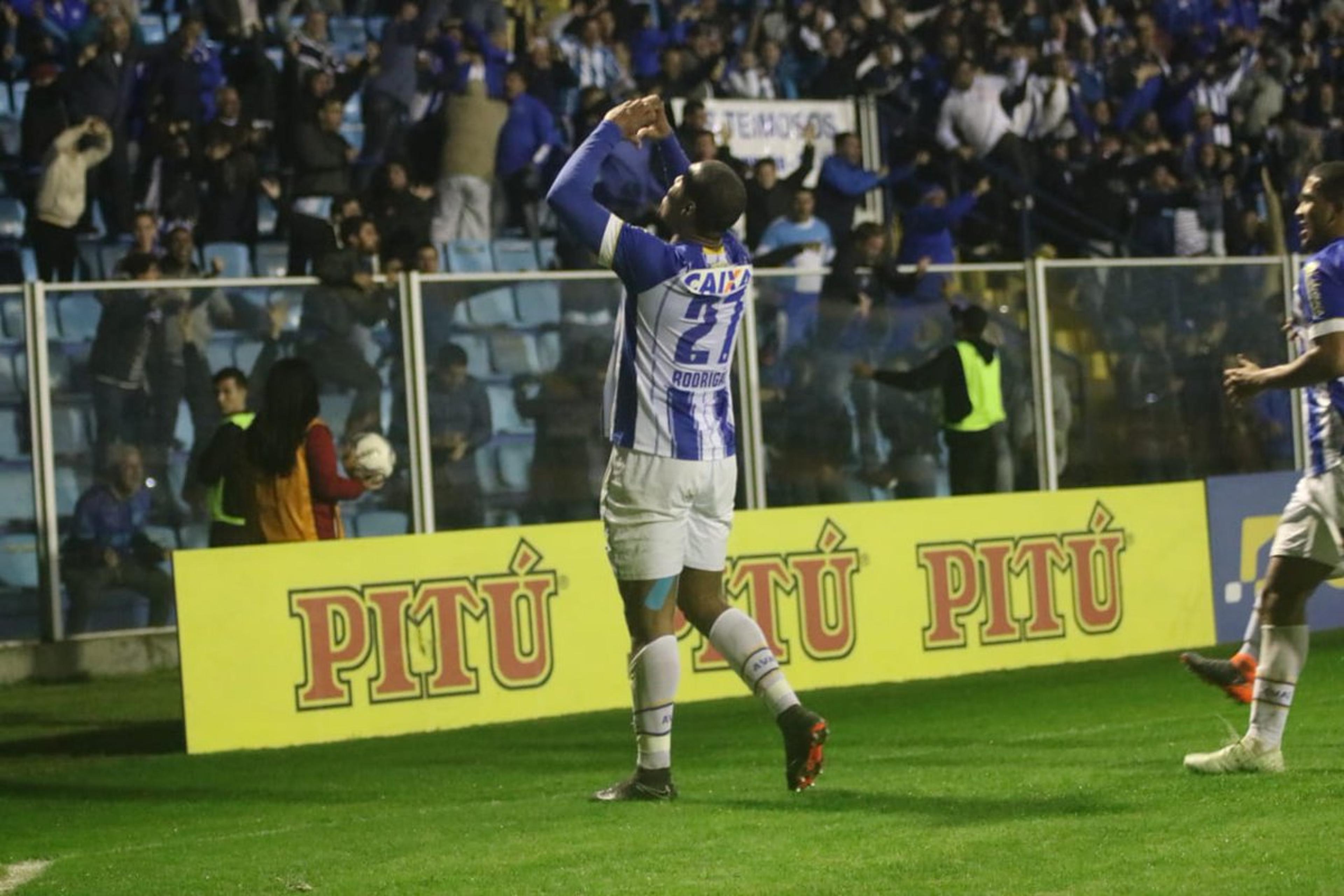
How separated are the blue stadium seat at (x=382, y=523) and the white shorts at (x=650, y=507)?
21.0 feet

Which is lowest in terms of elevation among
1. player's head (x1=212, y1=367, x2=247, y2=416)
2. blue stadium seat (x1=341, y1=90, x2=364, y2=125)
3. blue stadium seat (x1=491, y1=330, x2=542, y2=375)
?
player's head (x1=212, y1=367, x2=247, y2=416)

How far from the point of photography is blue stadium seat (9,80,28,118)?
18047 mm

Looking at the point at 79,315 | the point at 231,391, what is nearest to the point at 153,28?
the point at 79,315

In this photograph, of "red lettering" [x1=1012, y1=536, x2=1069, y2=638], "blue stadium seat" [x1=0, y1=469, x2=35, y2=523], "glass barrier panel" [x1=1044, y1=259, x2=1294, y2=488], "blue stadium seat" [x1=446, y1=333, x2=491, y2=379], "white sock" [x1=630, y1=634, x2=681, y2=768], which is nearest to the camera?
"white sock" [x1=630, y1=634, x2=681, y2=768]

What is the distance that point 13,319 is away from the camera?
13609 mm

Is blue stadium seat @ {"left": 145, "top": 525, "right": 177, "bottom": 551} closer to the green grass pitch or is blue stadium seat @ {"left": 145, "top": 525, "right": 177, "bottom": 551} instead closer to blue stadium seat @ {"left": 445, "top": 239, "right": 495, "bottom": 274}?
the green grass pitch

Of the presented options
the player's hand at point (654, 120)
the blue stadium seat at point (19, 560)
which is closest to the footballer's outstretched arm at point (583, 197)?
the player's hand at point (654, 120)

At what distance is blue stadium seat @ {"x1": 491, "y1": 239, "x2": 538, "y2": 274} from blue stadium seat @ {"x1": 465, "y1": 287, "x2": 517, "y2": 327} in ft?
7.89

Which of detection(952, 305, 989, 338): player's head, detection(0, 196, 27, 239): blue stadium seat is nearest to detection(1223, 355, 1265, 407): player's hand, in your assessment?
detection(952, 305, 989, 338): player's head

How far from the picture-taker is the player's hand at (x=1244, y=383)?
7.34 meters

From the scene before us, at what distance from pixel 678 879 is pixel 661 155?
10.2 feet

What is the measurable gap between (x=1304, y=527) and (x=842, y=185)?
34.6 feet

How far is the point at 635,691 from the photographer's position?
25.6ft

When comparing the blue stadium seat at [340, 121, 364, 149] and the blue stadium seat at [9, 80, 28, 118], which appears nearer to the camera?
the blue stadium seat at [9, 80, 28, 118]
